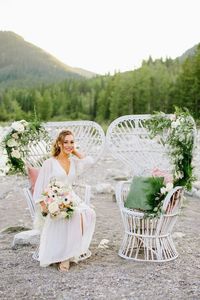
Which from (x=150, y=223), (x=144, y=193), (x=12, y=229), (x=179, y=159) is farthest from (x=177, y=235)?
(x=12, y=229)

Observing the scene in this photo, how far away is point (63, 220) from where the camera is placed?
16.6 ft

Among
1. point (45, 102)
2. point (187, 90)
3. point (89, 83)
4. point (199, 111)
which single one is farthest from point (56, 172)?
point (89, 83)

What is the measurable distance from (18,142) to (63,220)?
1261mm

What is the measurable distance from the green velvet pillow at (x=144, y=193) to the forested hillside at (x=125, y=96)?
306 inches

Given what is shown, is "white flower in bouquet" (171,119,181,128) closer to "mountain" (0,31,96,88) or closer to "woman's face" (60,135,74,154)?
"woman's face" (60,135,74,154)

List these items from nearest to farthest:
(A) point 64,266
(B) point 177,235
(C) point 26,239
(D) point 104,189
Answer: (A) point 64,266 → (C) point 26,239 → (B) point 177,235 → (D) point 104,189

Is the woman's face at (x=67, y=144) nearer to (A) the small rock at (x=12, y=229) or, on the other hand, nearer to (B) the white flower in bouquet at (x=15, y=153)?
(B) the white flower in bouquet at (x=15, y=153)

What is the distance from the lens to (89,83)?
97.7 metres

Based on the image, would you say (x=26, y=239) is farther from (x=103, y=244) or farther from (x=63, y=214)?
(x=63, y=214)

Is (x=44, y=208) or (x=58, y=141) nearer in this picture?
(x=44, y=208)

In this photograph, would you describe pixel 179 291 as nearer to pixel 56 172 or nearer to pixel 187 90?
pixel 56 172

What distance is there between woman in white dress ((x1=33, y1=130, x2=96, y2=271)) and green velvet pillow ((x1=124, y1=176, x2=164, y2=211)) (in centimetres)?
46

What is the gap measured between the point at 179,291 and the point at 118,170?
918 centimetres

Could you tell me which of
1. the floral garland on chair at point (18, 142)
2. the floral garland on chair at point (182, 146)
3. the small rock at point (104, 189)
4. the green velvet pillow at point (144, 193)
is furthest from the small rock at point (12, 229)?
the small rock at point (104, 189)
